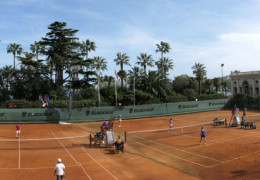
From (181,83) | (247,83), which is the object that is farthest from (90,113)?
(247,83)

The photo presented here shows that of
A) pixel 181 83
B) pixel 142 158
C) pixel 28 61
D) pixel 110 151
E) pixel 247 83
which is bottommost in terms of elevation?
pixel 142 158

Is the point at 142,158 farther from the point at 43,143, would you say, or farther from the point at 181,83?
the point at 181,83

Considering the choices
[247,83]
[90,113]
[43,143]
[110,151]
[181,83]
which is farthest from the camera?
[181,83]

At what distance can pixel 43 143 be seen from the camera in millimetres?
21672

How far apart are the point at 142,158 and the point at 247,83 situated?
72.5 m

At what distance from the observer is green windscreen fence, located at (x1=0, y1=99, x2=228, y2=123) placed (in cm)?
3594

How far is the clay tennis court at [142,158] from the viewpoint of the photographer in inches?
526

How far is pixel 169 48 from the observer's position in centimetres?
7506

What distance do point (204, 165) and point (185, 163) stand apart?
129 cm

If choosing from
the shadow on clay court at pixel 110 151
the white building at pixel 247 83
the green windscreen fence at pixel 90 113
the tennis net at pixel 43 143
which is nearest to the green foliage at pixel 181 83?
the white building at pixel 247 83

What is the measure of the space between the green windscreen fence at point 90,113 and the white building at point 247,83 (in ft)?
118

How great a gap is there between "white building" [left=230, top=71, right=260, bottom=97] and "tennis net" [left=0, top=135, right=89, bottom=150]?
226 ft

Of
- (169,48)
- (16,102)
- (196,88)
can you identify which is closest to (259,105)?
(196,88)

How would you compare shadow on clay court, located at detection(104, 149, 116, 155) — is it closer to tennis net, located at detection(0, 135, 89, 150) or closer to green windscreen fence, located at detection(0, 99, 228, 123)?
tennis net, located at detection(0, 135, 89, 150)
